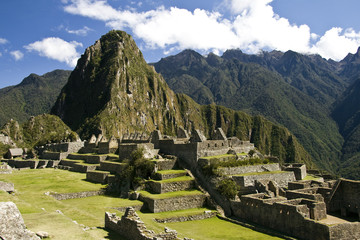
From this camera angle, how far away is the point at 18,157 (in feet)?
195

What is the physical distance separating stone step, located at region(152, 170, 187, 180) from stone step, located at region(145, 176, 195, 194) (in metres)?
0.50

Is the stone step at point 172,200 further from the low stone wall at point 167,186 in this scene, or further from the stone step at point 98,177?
the stone step at point 98,177

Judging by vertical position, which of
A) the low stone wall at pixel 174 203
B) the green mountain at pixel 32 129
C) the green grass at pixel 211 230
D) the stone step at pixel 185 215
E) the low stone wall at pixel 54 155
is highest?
the green mountain at pixel 32 129

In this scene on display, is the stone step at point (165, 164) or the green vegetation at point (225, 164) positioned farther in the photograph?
the stone step at point (165, 164)

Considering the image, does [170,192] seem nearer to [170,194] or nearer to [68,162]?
[170,194]

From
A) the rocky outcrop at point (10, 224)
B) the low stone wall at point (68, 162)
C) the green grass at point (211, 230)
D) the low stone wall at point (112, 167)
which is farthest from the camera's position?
the low stone wall at point (68, 162)

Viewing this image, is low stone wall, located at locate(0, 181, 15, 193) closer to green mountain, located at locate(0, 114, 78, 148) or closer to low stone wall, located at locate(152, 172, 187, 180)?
low stone wall, located at locate(152, 172, 187, 180)

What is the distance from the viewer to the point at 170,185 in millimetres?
28531

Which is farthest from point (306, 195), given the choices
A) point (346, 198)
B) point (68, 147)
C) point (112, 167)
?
point (68, 147)

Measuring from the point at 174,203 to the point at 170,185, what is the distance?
2332 millimetres

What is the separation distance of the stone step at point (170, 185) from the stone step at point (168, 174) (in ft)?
1.64

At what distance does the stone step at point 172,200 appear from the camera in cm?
2586

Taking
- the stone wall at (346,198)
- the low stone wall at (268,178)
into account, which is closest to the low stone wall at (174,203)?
the low stone wall at (268,178)

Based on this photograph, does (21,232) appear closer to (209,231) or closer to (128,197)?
(209,231)
